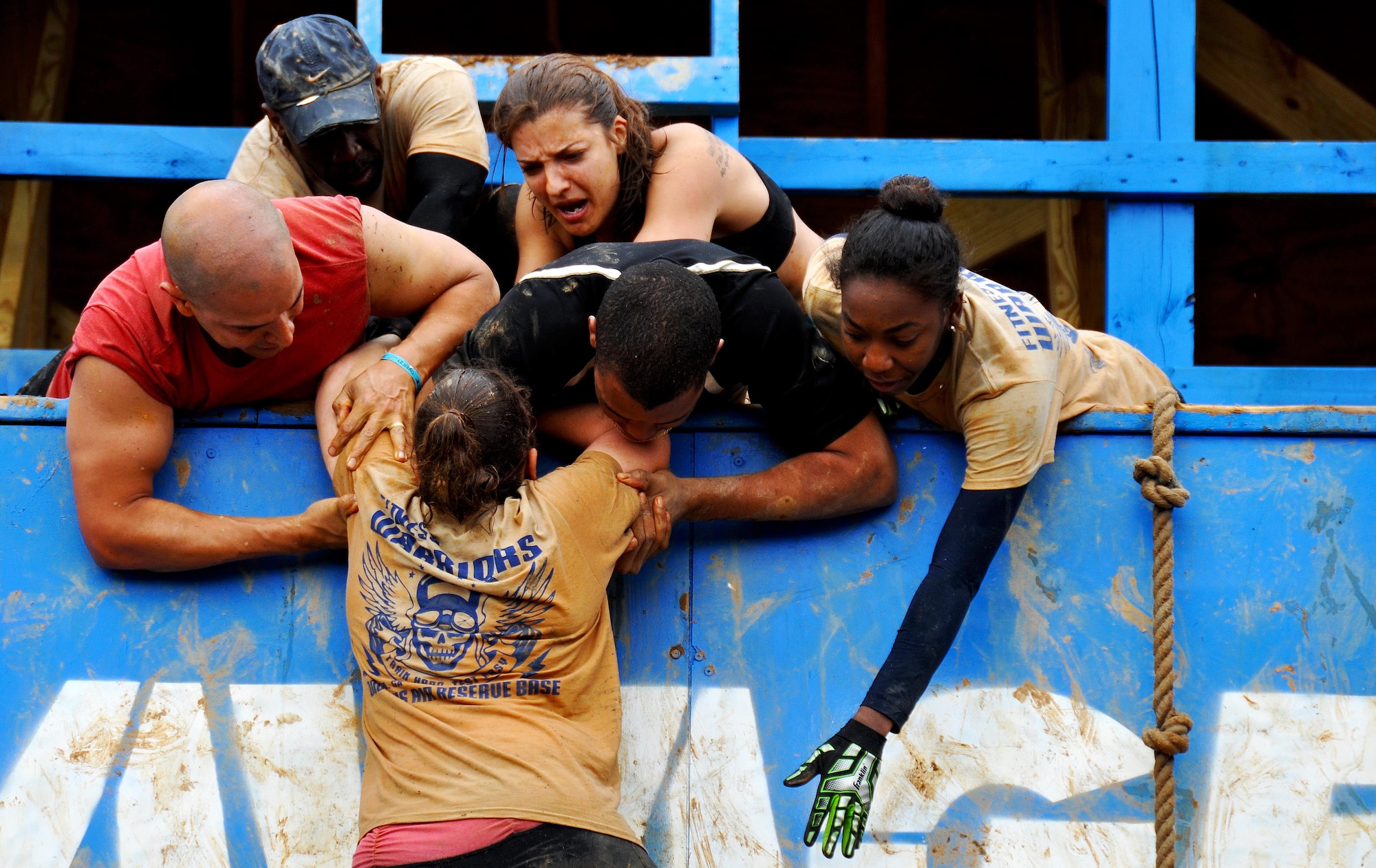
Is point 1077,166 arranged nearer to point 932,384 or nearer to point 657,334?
point 932,384

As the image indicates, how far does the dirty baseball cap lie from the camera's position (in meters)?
3.10

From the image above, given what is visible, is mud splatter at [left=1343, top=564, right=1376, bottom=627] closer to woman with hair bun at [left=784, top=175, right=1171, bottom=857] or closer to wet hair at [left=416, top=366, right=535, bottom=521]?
woman with hair bun at [left=784, top=175, right=1171, bottom=857]

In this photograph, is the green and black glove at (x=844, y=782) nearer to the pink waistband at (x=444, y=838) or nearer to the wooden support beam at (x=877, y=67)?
the pink waistband at (x=444, y=838)

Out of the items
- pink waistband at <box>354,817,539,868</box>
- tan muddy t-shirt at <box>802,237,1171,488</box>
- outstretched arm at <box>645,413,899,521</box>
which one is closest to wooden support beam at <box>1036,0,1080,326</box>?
tan muddy t-shirt at <box>802,237,1171,488</box>

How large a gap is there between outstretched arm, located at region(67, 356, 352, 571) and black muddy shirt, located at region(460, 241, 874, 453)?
535 millimetres

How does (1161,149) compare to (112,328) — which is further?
(1161,149)

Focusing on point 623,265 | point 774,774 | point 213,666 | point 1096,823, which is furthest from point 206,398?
point 1096,823

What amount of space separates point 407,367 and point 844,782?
135 cm

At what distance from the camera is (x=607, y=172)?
282cm

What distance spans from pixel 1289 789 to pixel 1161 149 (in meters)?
2.03

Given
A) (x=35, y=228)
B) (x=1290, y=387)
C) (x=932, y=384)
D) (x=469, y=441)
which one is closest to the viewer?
(x=469, y=441)

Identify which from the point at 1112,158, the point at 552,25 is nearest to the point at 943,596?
the point at 1112,158

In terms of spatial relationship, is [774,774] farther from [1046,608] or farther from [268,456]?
[268,456]

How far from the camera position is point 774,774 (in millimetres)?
2613
